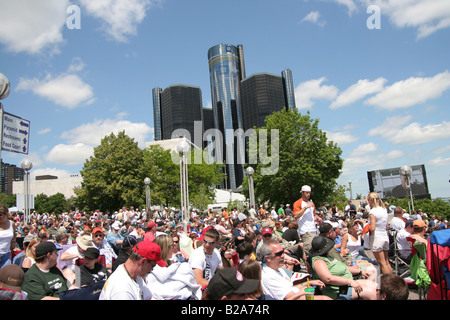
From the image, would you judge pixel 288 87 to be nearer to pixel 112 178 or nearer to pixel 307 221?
pixel 112 178

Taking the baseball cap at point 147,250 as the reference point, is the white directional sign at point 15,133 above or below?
above

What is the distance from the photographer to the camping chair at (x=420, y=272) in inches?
169

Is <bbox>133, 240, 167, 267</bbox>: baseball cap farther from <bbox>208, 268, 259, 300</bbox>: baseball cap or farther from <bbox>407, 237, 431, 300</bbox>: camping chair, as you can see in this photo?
<bbox>407, 237, 431, 300</bbox>: camping chair

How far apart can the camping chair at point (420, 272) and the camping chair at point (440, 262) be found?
1132mm

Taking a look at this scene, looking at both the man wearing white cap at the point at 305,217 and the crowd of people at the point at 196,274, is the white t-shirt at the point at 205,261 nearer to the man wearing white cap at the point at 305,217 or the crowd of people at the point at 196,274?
the crowd of people at the point at 196,274

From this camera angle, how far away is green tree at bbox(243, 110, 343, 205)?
32.2 m

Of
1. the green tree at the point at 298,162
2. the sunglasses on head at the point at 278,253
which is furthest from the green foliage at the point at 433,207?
the sunglasses on head at the point at 278,253

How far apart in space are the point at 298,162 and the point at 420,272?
2845 cm

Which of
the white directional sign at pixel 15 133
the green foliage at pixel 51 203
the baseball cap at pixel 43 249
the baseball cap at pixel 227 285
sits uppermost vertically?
the green foliage at pixel 51 203

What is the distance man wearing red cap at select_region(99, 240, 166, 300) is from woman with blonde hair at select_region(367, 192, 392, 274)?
183 inches

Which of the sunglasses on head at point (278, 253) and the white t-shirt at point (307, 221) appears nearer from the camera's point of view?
the sunglasses on head at point (278, 253)

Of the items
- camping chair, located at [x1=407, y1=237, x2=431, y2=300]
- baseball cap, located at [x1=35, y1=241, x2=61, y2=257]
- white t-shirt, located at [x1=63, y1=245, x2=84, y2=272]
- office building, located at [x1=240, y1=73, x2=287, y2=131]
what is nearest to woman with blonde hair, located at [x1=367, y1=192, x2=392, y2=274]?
camping chair, located at [x1=407, y1=237, x2=431, y2=300]

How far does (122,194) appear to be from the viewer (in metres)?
37.3

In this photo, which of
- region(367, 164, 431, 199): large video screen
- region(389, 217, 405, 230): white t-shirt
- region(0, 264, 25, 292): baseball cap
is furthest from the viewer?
region(367, 164, 431, 199): large video screen
